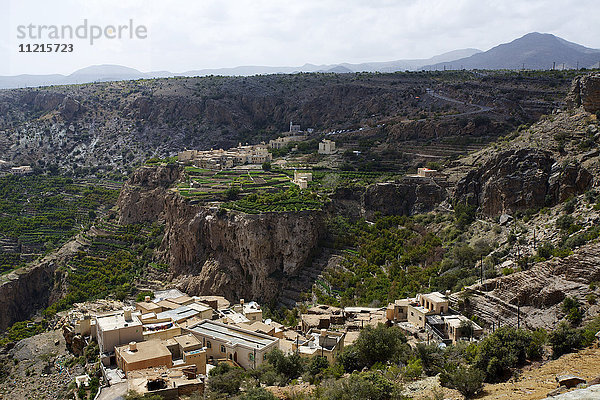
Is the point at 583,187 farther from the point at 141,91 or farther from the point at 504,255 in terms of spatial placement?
the point at 141,91

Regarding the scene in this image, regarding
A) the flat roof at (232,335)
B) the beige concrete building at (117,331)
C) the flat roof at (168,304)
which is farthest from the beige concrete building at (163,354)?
the flat roof at (168,304)

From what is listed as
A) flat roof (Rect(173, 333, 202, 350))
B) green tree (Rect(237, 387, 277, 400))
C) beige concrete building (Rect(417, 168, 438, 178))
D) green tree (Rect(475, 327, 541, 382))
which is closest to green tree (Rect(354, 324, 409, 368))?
green tree (Rect(475, 327, 541, 382))

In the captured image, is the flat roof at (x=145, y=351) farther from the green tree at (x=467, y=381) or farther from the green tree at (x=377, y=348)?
the green tree at (x=467, y=381)

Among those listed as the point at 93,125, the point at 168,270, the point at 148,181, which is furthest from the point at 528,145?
the point at 93,125

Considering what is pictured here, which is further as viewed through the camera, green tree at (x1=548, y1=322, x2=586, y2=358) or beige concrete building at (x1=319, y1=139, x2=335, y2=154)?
beige concrete building at (x1=319, y1=139, x2=335, y2=154)

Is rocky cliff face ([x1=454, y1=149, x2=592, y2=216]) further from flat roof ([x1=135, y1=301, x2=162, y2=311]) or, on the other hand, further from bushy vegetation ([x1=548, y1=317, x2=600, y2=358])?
flat roof ([x1=135, y1=301, x2=162, y2=311])

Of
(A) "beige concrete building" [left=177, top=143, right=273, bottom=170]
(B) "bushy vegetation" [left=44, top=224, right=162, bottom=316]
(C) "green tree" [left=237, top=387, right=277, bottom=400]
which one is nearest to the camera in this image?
(C) "green tree" [left=237, top=387, right=277, bottom=400]

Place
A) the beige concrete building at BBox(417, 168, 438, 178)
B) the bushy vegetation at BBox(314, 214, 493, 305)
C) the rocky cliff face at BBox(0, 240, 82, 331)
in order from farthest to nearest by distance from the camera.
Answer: the beige concrete building at BBox(417, 168, 438, 178) < the rocky cliff face at BBox(0, 240, 82, 331) < the bushy vegetation at BBox(314, 214, 493, 305)
